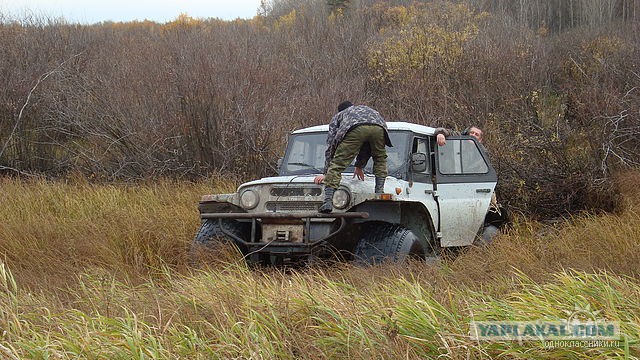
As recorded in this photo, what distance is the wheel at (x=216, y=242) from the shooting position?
642cm

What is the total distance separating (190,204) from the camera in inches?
390

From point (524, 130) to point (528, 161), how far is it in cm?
129

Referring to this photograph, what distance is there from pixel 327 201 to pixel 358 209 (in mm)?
329

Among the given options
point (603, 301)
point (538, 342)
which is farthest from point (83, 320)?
point (603, 301)

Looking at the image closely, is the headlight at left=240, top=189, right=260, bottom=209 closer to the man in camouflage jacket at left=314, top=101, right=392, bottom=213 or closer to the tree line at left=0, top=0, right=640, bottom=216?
the man in camouflage jacket at left=314, top=101, right=392, bottom=213

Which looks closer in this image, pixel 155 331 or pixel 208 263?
pixel 155 331

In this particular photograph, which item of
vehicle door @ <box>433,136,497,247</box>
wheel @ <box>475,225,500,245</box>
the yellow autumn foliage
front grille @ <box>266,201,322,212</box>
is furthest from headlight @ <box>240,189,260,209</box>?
the yellow autumn foliage

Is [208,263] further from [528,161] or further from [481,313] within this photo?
[528,161]

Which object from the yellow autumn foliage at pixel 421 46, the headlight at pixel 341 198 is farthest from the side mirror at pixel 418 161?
the yellow autumn foliage at pixel 421 46

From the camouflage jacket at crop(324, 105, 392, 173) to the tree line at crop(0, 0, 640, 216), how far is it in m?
3.78

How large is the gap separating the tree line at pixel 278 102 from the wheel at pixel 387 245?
158 inches

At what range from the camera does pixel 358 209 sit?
640cm

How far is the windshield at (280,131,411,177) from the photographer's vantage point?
7170mm

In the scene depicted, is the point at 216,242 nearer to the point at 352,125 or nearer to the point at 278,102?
the point at 352,125
